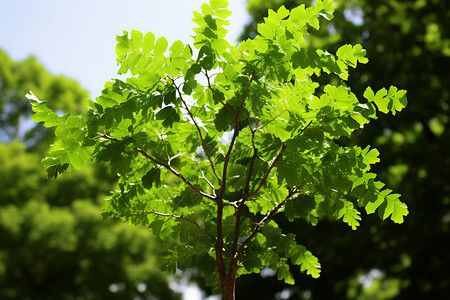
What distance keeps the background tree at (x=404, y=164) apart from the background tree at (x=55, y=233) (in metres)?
6.72

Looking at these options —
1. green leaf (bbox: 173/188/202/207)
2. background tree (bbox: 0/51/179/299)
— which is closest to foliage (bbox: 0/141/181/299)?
background tree (bbox: 0/51/179/299)

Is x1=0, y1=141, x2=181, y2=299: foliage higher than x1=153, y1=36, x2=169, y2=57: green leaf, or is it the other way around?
x1=0, y1=141, x2=181, y2=299: foliage

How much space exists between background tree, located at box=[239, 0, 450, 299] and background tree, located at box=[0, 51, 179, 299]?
6721mm

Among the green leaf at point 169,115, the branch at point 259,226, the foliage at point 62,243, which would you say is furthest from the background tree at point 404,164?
the green leaf at point 169,115

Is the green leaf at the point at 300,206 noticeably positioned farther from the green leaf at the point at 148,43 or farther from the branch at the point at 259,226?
the green leaf at the point at 148,43

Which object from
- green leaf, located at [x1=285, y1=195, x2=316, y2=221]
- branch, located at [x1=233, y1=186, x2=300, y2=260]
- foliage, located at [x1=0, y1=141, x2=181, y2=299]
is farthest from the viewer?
foliage, located at [x1=0, y1=141, x2=181, y2=299]

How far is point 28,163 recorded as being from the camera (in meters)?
18.2

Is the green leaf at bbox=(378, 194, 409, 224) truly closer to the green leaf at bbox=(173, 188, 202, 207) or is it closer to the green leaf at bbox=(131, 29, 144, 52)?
the green leaf at bbox=(173, 188, 202, 207)

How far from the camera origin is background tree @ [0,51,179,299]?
55.5ft

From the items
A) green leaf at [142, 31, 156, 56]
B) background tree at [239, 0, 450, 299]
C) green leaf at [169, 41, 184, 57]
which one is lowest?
green leaf at [169, 41, 184, 57]

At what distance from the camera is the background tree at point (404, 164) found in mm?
12242

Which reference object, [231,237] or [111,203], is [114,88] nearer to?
[111,203]

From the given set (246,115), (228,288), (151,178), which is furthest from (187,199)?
(246,115)

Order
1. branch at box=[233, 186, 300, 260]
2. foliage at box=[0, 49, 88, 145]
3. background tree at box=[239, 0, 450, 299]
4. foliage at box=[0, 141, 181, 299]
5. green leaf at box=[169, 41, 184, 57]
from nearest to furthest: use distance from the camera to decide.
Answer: green leaf at box=[169, 41, 184, 57] < branch at box=[233, 186, 300, 260] < background tree at box=[239, 0, 450, 299] < foliage at box=[0, 141, 181, 299] < foliage at box=[0, 49, 88, 145]
